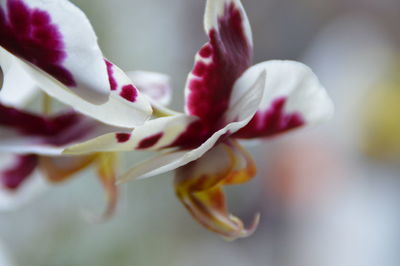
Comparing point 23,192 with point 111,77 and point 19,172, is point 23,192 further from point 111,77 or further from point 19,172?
point 111,77

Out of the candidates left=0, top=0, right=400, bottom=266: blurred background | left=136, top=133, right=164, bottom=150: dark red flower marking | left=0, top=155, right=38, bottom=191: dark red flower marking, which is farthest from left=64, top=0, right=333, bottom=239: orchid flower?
left=0, top=0, right=400, bottom=266: blurred background

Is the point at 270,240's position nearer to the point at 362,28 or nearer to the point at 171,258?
the point at 171,258

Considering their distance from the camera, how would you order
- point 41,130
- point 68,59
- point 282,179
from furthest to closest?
point 282,179 < point 41,130 < point 68,59

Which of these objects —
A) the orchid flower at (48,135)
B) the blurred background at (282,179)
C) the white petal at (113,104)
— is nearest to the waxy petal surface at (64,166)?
the orchid flower at (48,135)

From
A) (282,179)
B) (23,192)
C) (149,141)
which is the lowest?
(282,179)

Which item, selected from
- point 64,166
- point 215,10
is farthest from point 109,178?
point 215,10

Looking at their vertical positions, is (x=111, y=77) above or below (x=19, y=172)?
above

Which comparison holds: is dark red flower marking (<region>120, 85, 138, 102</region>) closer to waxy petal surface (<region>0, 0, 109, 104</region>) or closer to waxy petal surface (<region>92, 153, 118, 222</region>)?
waxy petal surface (<region>0, 0, 109, 104</region>)
